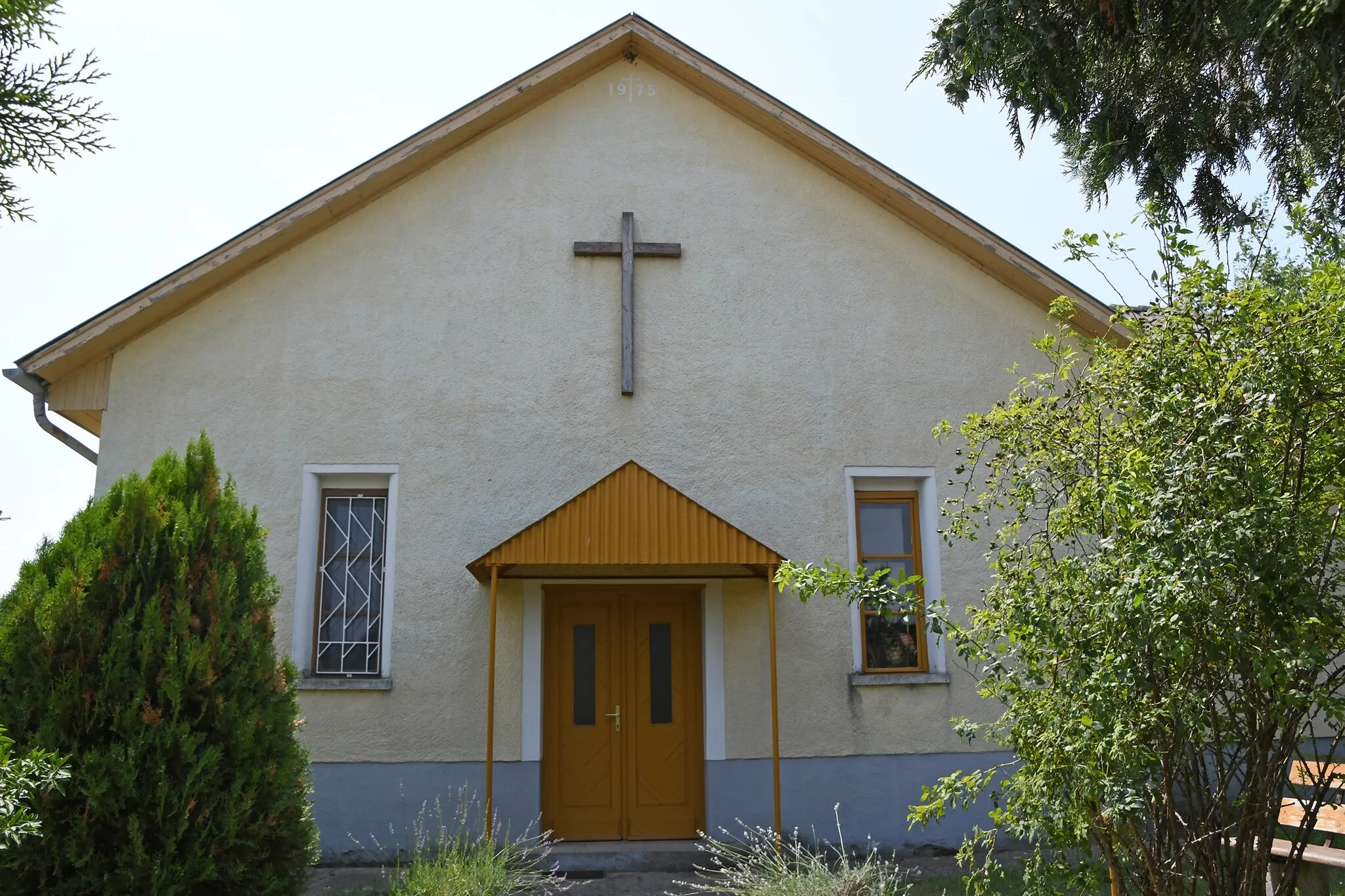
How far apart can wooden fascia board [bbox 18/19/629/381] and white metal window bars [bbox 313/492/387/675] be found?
6.97 ft

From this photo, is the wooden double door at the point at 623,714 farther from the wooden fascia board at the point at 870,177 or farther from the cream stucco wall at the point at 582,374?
the wooden fascia board at the point at 870,177

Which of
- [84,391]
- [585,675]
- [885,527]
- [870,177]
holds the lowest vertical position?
[585,675]

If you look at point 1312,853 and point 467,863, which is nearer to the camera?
point 1312,853

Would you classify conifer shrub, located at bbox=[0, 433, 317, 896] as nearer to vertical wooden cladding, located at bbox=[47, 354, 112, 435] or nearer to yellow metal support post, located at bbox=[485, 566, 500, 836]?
yellow metal support post, located at bbox=[485, 566, 500, 836]

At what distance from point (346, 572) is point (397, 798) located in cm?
192

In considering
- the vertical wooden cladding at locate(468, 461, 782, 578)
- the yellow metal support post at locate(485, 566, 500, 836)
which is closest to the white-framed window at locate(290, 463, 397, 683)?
the yellow metal support post at locate(485, 566, 500, 836)

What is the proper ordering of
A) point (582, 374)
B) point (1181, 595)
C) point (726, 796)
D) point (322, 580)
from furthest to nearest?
point (582, 374) < point (322, 580) < point (726, 796) < point (1181, 595)

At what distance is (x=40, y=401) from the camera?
9.23 metres

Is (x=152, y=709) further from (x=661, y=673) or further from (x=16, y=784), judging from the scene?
(x=661, y=673)

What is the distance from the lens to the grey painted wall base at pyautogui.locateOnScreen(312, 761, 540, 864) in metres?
8.58

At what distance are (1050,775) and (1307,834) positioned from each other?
40.2 inches

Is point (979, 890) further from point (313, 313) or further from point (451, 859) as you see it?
point (313, 313)

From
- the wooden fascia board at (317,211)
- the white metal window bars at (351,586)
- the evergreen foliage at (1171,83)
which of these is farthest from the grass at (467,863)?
the evergreen foliage at (1171,83)

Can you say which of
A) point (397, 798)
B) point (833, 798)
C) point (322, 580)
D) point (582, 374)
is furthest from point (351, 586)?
point (833, 798)
